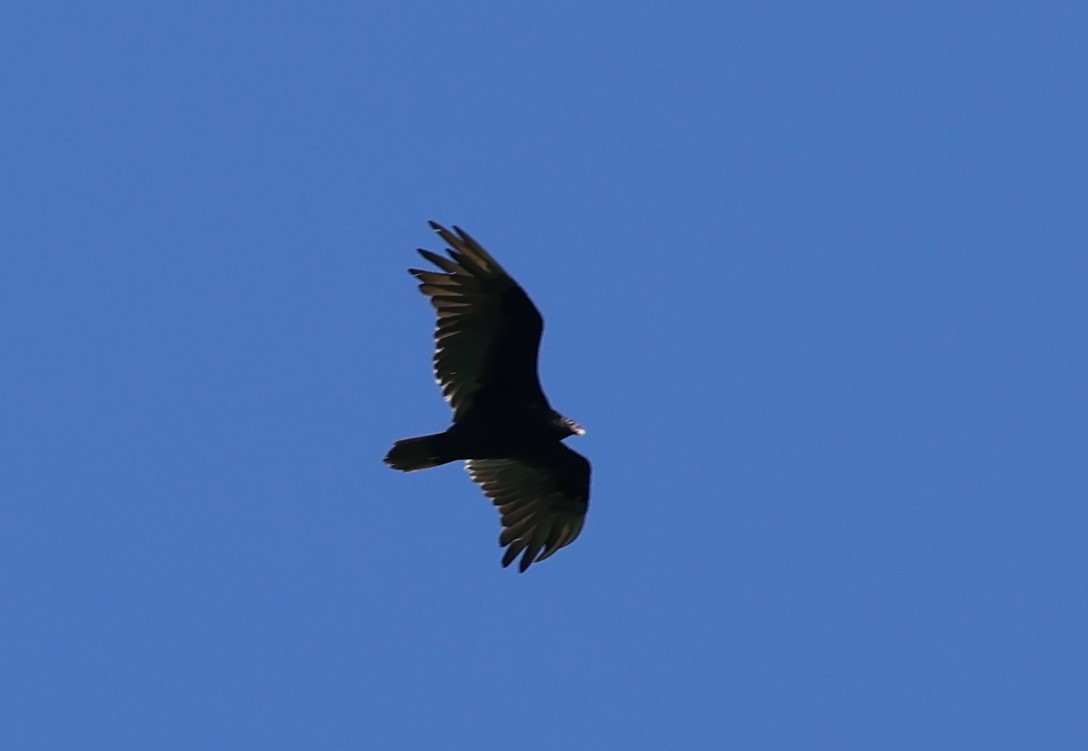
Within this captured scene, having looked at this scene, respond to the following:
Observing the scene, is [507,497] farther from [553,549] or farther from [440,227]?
→ [440,227]

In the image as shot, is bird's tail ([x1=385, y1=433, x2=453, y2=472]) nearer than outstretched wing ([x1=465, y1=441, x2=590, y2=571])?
Yes

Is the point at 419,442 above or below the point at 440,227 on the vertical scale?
below

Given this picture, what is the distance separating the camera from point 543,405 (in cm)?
1609

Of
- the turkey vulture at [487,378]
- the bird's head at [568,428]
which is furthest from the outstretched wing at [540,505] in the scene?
the bird's head at [568,428]

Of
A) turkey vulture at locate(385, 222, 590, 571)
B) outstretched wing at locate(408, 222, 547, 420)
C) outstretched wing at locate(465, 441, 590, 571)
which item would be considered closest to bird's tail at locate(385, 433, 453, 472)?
turkey vulture at locate(385, 222, 590, 571)

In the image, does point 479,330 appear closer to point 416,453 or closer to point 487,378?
point 487,378

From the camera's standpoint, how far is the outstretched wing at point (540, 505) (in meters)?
16.6

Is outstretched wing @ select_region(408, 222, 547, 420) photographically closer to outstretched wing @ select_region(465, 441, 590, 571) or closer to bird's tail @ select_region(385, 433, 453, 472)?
bird's tail @ select_region(385, 433, 453, 472)

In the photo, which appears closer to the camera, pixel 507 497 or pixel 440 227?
pixel 440 227

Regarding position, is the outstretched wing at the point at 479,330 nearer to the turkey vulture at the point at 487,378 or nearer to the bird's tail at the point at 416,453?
the turkey vulture at the point at 487,378

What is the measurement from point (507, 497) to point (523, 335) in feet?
5.33

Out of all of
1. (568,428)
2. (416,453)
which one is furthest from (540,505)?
(416,453)

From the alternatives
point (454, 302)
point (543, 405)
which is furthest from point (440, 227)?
point (543, 405)

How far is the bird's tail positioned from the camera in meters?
15.6
